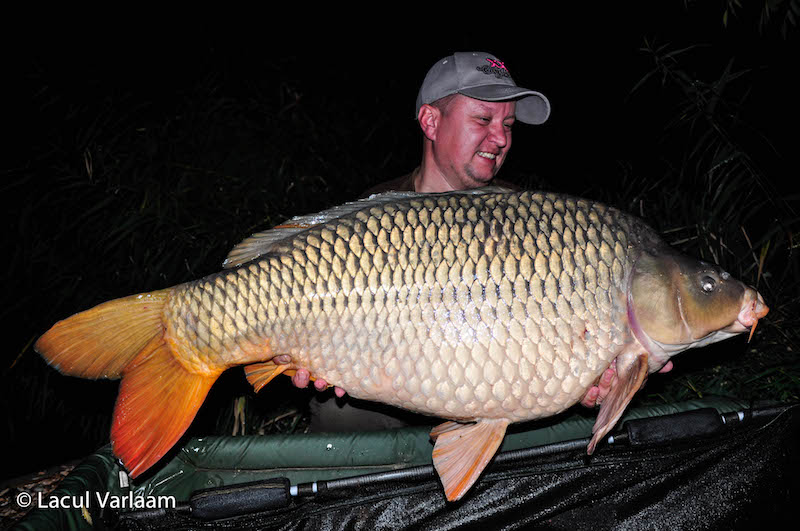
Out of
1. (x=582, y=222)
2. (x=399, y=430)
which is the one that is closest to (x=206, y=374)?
(x=399, y=430)

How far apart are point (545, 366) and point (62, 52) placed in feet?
11.5

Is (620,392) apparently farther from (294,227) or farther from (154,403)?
(154,403)

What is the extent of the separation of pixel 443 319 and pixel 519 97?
104 centimetres

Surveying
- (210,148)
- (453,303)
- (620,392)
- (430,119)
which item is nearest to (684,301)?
(620,392)

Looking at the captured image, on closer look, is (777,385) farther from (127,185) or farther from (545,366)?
(127,185)

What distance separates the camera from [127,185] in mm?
2779

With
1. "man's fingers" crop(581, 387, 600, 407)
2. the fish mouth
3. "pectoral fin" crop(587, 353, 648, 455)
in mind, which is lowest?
"man's fingers" crop(581, 387, 600, 407)

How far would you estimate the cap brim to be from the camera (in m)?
1.94

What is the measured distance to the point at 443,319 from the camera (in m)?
1.28

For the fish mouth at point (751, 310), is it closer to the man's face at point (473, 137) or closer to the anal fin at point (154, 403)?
the man's face at point (473, 137)

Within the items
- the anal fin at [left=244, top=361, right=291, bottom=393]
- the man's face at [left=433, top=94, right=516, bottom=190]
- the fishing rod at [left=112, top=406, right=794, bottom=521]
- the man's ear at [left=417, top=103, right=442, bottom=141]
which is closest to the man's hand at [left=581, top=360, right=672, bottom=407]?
the fishing rod at [left=112, top=406, right=794, bottom=521]

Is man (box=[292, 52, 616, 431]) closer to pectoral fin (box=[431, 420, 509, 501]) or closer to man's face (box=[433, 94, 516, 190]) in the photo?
man's face (box=[433, 94, 516, 190])

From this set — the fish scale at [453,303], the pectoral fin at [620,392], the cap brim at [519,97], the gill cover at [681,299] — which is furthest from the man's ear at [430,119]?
the pectoral fin at [620,392]

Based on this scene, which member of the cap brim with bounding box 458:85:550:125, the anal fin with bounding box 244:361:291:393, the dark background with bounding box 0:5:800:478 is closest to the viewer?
the anal fin with bounding box 244:361:291:393
